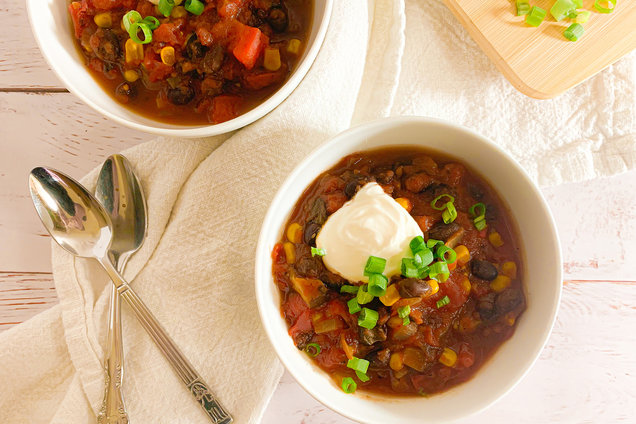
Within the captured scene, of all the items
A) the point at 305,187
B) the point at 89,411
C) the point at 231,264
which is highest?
the point at 305,187

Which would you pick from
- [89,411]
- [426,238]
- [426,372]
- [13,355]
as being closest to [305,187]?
[426,238]

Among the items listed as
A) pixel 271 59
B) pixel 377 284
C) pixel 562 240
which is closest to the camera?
pixel 377 284

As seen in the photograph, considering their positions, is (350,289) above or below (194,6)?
below

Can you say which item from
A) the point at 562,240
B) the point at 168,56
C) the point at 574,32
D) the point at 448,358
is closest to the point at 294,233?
the point at 448,358

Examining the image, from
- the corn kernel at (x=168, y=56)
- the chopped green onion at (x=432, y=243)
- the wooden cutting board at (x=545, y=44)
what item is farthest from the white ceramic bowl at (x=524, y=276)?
the corn kernel at (x=168, y=56)

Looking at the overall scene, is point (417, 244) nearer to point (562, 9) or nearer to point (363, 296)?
point (363, 296)

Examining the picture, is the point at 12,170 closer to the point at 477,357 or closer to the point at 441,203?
the point at 441,203
